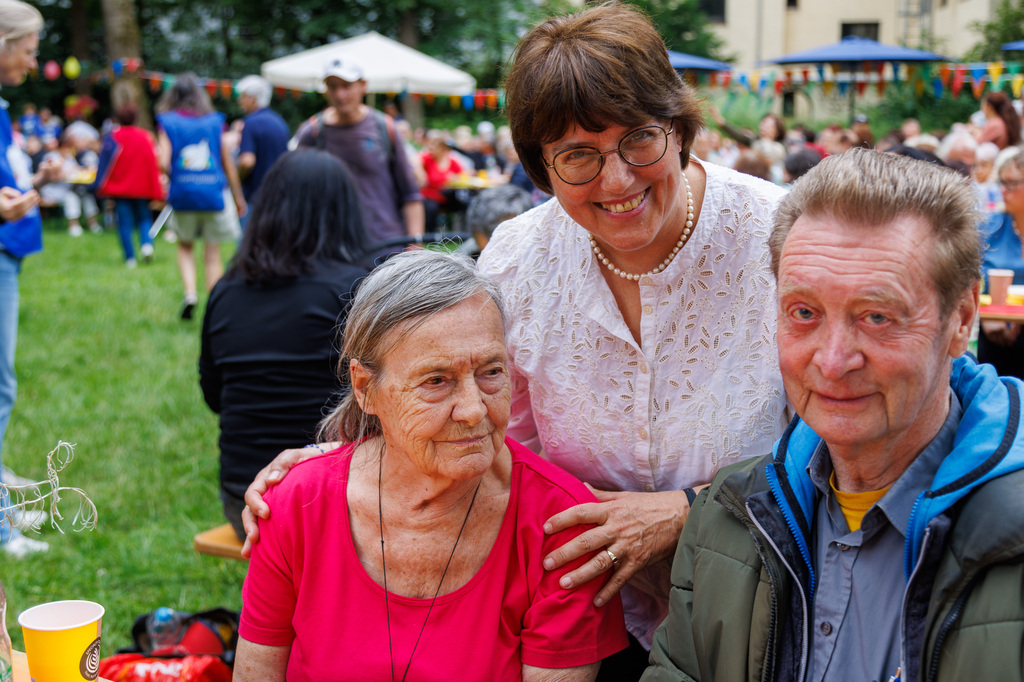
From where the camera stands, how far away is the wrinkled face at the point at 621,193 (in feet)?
6.76

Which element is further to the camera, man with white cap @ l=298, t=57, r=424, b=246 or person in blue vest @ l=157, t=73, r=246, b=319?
person in blue vest @ l=157, t=73, r=246, b=319

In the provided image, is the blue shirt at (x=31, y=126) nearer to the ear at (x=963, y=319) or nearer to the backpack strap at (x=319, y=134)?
the backpack strap at (x=319, y=134)

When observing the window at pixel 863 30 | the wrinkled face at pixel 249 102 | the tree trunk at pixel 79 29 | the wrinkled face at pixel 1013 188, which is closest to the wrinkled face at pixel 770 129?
the wrinkled face at pixel 249 102

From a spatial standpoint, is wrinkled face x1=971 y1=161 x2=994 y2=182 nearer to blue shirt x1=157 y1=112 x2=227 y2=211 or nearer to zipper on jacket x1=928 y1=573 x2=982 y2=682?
blue shirt x1=157 y1=112 x2=227 y2=211

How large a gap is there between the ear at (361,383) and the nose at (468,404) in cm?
24

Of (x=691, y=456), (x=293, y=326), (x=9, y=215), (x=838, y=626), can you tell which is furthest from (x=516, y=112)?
(x=9, y=215)

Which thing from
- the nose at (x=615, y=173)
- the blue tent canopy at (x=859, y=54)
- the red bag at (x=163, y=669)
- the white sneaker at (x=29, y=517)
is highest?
the blue tent canopy at (x=859, y=54)

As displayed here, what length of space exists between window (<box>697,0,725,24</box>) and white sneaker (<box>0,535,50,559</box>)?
34516mm

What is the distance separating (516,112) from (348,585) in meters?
1.18

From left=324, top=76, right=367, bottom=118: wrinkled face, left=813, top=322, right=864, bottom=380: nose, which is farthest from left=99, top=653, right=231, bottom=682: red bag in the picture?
left=324, top=76, right=367, bottom=118: wrinkled face

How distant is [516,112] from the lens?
7.03ft

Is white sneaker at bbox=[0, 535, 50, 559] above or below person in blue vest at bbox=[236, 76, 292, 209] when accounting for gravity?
below

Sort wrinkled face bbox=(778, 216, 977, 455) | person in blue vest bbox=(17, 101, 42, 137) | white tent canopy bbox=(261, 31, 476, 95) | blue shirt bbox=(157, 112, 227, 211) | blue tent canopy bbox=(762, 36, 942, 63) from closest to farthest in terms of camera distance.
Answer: wrinkled face bbox=(778, 216, 977, 455), blue shirt bbox=(157, 112, 227, 211), white tent canopy bbox=(261, 31, 476, 95), blue tent canopy bbox=(762, 36, 942, 63), person in blue vest bbox=(17, 101, 42, 137)

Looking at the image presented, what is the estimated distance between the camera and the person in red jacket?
39.8 ft
